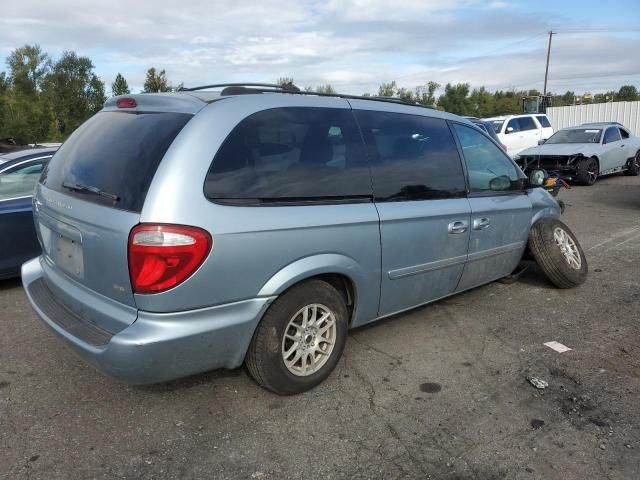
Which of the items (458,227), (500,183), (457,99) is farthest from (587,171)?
(457,99)

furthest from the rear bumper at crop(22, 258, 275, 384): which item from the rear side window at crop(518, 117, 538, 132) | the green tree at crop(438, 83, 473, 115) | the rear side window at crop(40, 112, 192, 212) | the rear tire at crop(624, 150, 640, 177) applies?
the green tree at crop(438, 83, 473, 115)

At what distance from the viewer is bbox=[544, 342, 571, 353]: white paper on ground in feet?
13.0

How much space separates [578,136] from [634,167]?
7.84ft

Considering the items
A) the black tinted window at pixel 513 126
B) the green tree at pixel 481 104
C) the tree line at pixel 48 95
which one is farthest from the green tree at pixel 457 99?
the black tinted window at pixel 513 126

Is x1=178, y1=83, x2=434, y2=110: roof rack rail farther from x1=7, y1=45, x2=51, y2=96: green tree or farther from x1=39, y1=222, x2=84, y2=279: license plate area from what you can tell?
x1=7, y1=45, x2=51, y2=96: green tree

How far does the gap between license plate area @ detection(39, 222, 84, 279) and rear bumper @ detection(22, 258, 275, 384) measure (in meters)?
0.29

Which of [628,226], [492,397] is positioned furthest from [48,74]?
[492,397]

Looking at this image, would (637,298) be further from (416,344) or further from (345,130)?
(345,130)

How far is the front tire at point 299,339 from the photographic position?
304 centimetres

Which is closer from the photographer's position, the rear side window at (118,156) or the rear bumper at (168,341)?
the rear bumper at (168,341)

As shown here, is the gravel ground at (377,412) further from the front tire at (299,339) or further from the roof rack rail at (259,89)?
the roof rack rail at (259,89)

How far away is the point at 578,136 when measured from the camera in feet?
48.1

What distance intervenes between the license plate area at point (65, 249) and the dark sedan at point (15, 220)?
218 centimetres

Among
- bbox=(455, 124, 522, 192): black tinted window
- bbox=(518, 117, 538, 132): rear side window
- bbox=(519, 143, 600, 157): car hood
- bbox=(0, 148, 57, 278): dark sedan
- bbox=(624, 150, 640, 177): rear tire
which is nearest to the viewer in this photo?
bbox=(455, 124, 522, 192): black tinted window
